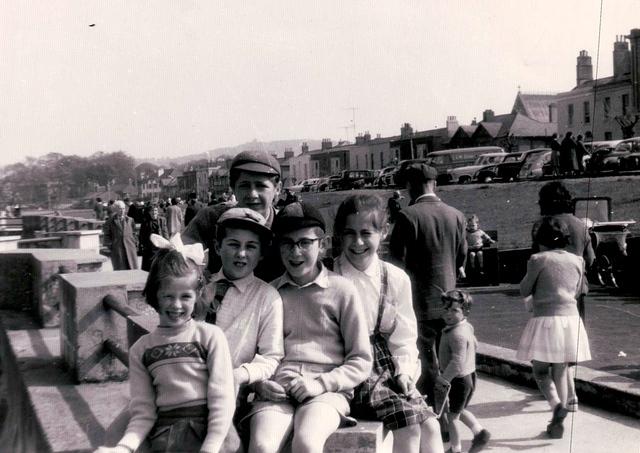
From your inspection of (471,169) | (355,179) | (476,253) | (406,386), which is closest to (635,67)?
(355,179)

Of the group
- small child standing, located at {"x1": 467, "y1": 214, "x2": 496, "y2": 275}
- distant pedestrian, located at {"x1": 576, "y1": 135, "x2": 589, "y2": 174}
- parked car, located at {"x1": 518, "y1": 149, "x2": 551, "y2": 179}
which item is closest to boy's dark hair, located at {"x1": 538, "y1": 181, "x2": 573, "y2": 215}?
small child standing, located at {"x1": 467, "y1": 214, "x2": 496, "y2": 275}

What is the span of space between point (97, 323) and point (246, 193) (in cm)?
209

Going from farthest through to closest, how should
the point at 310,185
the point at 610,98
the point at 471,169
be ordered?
the point at 610,98, the point at 310,185, the point at 471,169

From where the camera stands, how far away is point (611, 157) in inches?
1128

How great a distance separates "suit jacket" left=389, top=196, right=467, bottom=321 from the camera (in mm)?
5352

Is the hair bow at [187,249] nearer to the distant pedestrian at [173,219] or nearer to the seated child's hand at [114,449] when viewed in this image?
the seated child's hand at [114,449]

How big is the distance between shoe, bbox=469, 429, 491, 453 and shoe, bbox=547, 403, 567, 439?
0.61 m

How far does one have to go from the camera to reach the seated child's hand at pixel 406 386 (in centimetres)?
307

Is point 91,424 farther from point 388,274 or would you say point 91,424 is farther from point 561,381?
point 561,381

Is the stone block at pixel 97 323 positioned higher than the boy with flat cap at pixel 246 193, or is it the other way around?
the boy with flat cap at pixel 246 193

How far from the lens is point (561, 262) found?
555 centimetres

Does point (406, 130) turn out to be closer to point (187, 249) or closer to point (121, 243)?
point (121, 243)

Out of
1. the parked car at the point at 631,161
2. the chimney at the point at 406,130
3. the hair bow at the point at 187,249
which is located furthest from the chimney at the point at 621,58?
the hair bow at the point at 187,249

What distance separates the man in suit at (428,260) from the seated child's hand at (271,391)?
273cm
